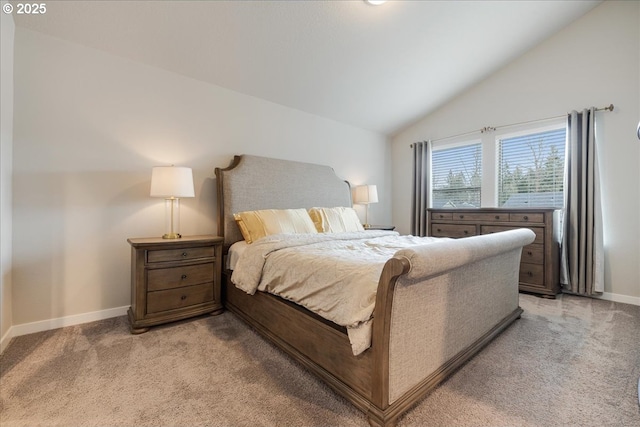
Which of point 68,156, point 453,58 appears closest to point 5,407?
point 68,156

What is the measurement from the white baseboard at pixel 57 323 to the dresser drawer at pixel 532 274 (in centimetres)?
414

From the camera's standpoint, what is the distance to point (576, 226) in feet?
10.1

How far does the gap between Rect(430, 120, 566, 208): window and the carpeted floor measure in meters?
1.82

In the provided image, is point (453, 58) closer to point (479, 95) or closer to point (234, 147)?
point (479, 95)

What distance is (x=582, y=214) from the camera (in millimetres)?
3008

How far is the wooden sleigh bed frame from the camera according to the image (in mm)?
1172

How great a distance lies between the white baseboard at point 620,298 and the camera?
2.84 m

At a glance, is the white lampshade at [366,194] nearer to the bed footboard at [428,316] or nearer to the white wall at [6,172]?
the bed footboard at [428,316]

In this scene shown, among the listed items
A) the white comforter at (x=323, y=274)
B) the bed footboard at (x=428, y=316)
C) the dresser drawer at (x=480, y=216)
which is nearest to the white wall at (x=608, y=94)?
the dresser drawer at (x=480, y=216)

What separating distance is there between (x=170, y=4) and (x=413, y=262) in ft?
8.34

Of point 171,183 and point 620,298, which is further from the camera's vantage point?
point 620,298

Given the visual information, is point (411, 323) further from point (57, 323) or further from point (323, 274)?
point (57, 323)

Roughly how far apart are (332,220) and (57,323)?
2.56 meters

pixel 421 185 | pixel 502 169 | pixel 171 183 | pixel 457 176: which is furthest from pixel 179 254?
pixel 502 169
